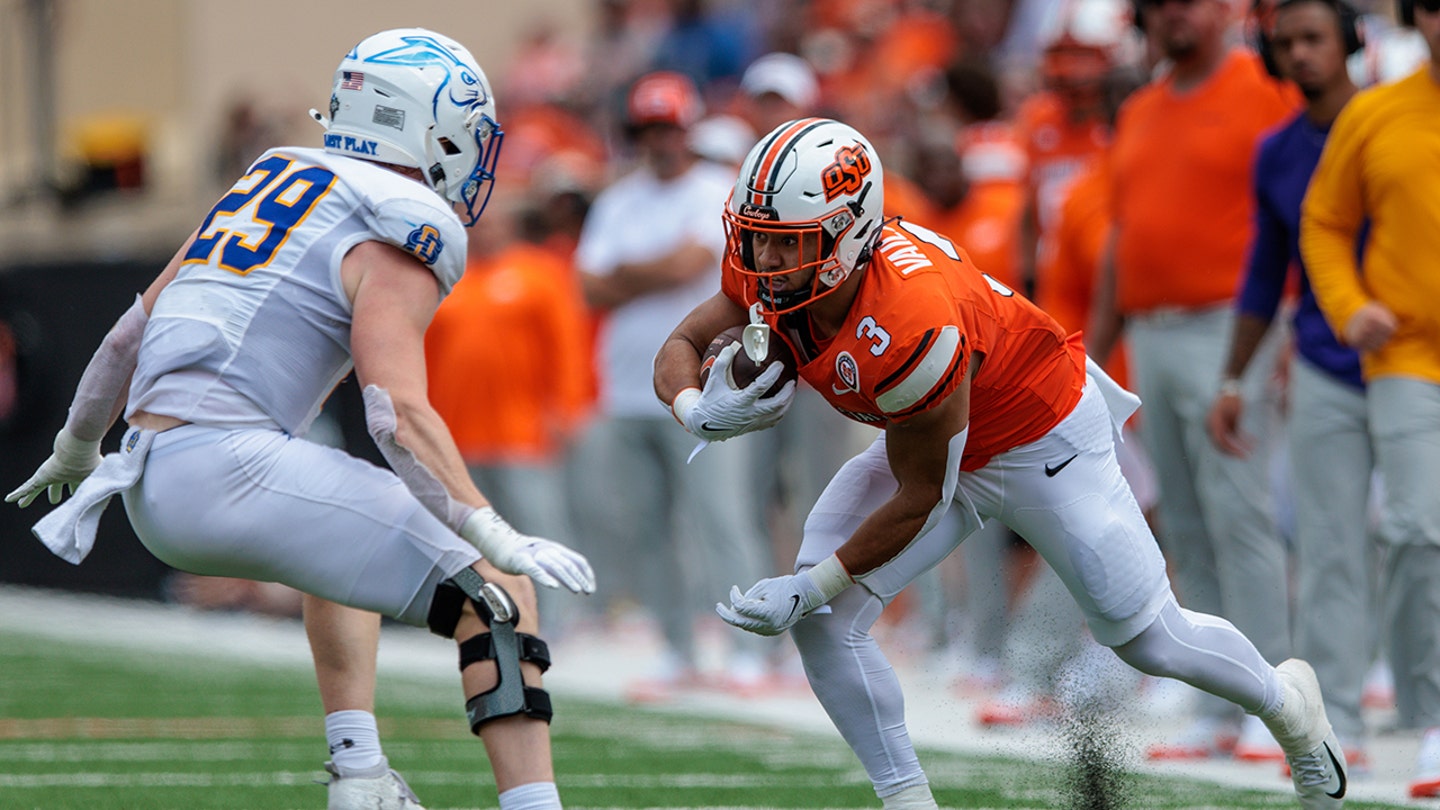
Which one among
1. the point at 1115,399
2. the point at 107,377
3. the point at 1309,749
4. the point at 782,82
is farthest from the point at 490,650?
the point at 782,82

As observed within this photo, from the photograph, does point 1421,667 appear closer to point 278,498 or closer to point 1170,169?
point 1170,169

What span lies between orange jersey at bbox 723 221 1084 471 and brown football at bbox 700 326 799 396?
0.03 m

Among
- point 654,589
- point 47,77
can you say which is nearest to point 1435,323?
point 654,589

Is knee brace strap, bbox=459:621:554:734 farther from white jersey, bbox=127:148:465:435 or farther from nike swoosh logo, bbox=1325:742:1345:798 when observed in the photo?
nike swoosh logo, bbox=1325:742:1345:798

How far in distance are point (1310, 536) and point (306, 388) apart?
123 inches

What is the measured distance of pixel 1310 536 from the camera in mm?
5613

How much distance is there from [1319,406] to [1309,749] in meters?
1.50

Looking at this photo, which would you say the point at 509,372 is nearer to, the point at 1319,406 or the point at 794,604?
the point at 1319,406

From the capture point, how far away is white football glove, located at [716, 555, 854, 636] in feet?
13.0

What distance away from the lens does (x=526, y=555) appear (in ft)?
11.6

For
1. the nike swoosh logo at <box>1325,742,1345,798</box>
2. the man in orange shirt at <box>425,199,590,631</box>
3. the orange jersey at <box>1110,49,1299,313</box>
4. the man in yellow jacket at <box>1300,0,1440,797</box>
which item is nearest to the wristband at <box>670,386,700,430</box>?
the nike swoosh logo at <box>1325,742,1345,798</box>

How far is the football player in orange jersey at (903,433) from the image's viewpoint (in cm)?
390

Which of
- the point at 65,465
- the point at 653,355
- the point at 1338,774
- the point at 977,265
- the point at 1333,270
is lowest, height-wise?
the point at 653,355

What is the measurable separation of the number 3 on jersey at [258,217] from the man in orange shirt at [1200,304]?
3.16m
